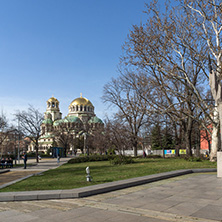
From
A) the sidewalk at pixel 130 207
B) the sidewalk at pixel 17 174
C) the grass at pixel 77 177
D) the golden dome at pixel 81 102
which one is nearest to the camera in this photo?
the sidewalk at pixel 130 207

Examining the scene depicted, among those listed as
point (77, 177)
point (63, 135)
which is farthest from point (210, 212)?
point (63, 135)

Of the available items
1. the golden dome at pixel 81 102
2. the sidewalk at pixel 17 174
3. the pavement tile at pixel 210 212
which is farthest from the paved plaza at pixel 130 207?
the golden dome at pixel 81 102

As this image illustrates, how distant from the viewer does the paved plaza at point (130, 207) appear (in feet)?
20.4

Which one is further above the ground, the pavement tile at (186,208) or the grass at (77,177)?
the pavement tile at (186,208)

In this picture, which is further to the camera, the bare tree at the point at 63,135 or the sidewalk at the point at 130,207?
the bare tree at the point at 63,135

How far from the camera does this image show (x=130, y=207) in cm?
→ 719

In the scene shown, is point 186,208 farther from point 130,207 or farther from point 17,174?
point 17,174

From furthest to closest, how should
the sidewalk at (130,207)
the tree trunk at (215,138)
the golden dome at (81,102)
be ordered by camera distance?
the golden dome at (81,102), the tree trunk at (215,138), the sidewalk at (130,207)

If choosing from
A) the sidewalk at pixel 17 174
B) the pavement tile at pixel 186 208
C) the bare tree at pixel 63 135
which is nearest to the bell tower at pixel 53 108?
the bare tree at pixel 63 135

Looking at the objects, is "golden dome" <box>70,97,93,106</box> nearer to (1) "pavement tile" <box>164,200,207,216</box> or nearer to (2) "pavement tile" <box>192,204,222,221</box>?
(1) "pavement tile" <box>164,200,207,216</box>

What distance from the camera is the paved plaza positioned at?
→ 6227 millimetres

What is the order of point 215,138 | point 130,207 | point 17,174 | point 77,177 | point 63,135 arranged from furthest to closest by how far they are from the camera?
point 63,135 → point 215,138 → point 17,174 → point 77,177 → point 130,207

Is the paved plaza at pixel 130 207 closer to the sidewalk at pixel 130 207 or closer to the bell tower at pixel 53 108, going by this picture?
the sidewalk at pixel 130 207

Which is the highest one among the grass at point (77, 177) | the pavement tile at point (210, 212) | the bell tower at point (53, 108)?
the bell tower at point (53, 108)
